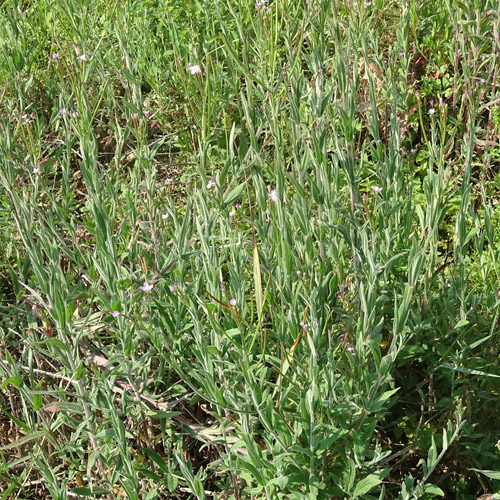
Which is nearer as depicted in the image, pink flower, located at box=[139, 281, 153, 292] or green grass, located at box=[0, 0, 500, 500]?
green grass, located at box=[0, 0, 500, 500]

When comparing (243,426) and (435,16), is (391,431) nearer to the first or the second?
(243,426)

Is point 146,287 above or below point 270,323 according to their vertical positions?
above

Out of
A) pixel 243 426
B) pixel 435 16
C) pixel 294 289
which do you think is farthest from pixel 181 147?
pixel 243 426

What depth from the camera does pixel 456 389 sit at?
85.8 inches

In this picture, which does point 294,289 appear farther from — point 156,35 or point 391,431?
point 156,35

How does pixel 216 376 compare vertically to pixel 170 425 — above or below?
above

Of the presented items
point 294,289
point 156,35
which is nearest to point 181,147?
point 156,35

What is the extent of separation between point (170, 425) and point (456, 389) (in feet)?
2.96

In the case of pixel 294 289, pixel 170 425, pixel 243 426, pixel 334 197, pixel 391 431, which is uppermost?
pixel 334 197

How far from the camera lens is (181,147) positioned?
3.58 meters

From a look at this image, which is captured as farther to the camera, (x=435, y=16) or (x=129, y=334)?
(x=435, y=16)

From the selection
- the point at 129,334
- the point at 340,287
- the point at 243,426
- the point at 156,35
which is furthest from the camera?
the point at 156,35

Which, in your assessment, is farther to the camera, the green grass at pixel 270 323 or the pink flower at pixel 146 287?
the pink flower at pixel 146 287

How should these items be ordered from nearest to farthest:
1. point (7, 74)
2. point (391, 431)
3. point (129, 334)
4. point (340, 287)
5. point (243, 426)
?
point (243, 426) → point (129, 334) → point (340, 287) → point (391, 431) → point (7, 74)
